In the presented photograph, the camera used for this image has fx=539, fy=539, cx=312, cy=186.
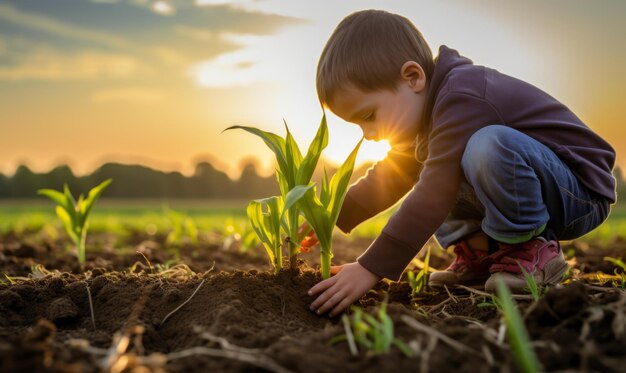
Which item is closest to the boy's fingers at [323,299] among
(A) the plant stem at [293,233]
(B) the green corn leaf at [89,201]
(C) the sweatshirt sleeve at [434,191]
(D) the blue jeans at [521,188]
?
(C) the sweatshirt sleeve at [434,191]

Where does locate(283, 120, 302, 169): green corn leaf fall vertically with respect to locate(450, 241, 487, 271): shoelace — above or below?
above

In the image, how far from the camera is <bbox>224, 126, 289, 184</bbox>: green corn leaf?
2.17 m

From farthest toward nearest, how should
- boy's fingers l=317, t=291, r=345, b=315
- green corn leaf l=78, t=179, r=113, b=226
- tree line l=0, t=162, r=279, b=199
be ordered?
tree line l=0, t=162, r=279, b=199 → green corn leaf l=78, t=179, r=113, b=226 → boy's fingers l=317, t=291, r=345, b=315

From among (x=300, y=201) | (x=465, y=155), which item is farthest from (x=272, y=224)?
(x=465, y=155)

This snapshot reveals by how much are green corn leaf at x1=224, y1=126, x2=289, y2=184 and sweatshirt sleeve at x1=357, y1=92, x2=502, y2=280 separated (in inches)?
18.8

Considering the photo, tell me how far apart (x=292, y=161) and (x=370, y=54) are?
63cm

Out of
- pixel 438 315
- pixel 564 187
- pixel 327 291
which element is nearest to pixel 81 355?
pixel 327 291

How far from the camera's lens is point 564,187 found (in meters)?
2.37

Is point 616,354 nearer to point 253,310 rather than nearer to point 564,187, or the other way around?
point 253,310

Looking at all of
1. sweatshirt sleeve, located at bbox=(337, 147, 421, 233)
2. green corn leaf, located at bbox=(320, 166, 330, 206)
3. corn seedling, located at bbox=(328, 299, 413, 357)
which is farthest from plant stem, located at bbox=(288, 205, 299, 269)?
corn seedling, located at bbox=(328, 299, 413, 357)

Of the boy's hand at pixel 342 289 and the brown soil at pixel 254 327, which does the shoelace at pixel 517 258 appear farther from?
the boy's hand at pixel 342 289

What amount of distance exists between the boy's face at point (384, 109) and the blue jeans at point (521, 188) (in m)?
0.35

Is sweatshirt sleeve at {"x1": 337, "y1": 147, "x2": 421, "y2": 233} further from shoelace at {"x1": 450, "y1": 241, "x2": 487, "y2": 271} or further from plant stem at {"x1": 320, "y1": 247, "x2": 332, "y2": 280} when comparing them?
plant stem at {"x1": 320, "y1": 247, "x2": 332, "y2": 280}

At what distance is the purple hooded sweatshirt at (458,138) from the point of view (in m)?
2.10
